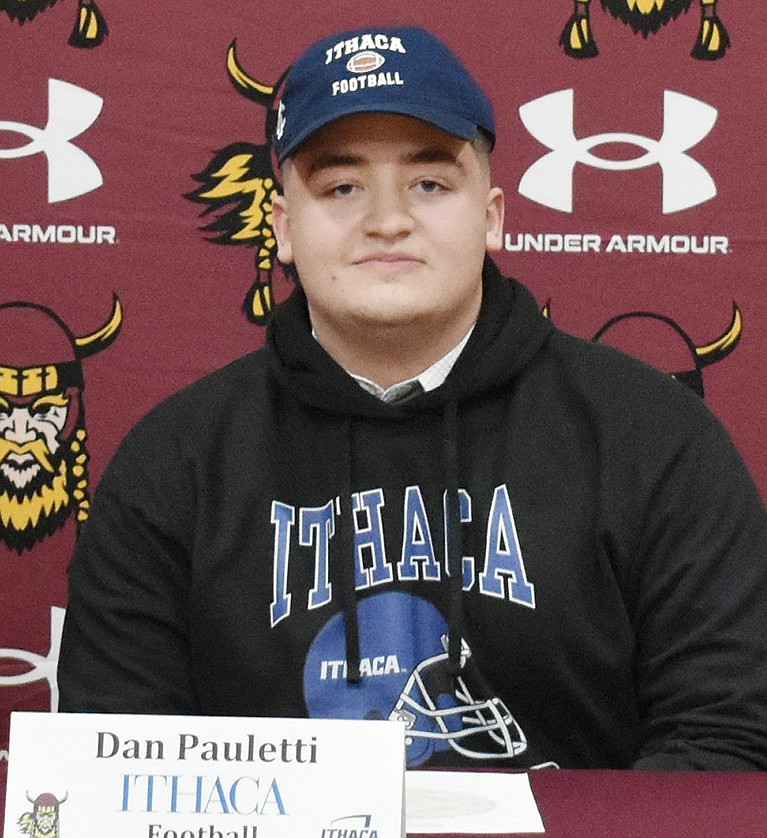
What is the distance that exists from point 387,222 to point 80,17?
0.77 metres

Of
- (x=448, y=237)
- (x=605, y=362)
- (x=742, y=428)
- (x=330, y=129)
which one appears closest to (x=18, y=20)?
(x=330, y=129)

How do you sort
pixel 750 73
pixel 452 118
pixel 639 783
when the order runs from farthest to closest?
pixel 750 73 → pixel 452 118 → pixel 639 783

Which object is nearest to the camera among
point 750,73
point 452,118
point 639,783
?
point 639,783

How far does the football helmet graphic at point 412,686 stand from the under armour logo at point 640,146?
2.45ft

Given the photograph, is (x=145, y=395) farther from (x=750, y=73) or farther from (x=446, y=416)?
(x=750, y=73)

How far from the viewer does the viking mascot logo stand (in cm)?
186

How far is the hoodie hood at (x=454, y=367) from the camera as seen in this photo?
134 centimetres

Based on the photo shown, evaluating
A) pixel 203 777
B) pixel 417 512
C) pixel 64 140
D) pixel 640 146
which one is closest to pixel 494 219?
pixel 417 512

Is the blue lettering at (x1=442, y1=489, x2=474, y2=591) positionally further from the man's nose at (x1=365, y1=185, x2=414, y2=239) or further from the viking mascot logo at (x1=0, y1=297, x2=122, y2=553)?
the viking mascot logo at (x1=0, y1=297, x2=122, y2=553)

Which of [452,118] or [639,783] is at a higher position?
[452,118]

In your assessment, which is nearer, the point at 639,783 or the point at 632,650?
the point at 639,783

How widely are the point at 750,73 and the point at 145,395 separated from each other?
895mm

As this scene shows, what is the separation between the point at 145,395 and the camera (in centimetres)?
186

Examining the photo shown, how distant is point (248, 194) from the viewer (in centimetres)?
184
